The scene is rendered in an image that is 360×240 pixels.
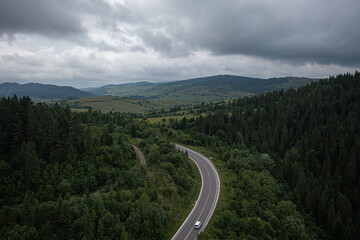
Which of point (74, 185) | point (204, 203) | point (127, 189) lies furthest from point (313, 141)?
point (74, 185)

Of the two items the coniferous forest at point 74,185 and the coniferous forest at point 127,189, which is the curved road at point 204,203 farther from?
the coniferous forest at point 74,185

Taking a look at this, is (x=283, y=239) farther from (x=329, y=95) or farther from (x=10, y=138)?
(x=329, y=95)

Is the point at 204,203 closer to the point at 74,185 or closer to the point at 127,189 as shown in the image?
the point at 127,189

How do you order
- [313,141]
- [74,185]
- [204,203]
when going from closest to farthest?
[74,185]
[204,203]
[313,141]

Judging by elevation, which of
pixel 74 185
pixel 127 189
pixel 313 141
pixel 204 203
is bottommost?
pixel 204 203

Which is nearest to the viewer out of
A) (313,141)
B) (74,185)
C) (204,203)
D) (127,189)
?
(74,185)

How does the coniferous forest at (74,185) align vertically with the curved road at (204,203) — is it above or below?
above

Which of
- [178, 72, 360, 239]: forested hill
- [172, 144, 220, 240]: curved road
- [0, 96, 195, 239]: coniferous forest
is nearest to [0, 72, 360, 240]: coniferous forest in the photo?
[0, 96, 195, 239]: coniferous forest

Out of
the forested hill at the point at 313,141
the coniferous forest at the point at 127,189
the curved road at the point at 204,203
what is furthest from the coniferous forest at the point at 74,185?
the forested hill at the point at 313,141
